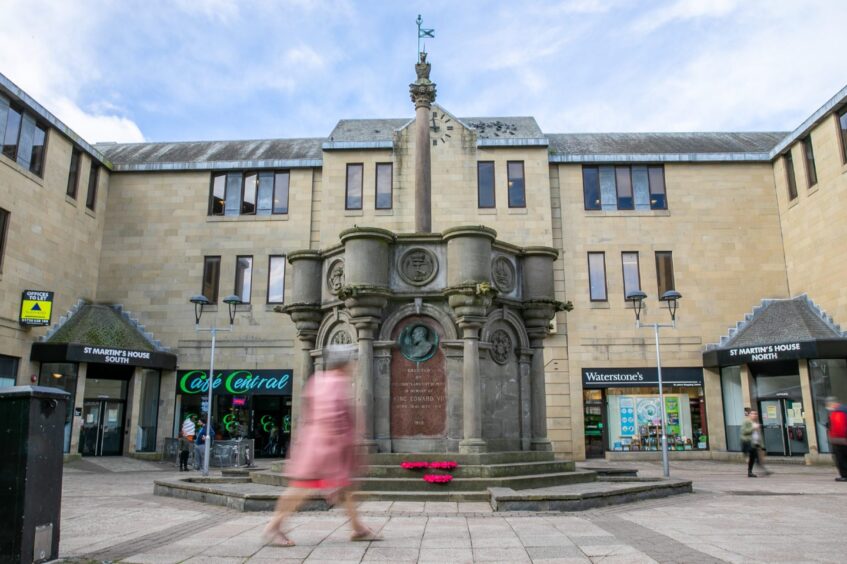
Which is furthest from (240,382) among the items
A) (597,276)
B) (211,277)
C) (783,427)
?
(783,427)

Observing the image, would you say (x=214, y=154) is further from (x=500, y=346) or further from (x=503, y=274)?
(x=500, y=346)

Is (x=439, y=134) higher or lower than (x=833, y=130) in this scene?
higher

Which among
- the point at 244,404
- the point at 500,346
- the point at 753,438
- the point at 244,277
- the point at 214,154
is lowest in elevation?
the point at 753,438

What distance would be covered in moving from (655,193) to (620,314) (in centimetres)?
588

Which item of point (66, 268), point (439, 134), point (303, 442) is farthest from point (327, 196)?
point (303, 442)

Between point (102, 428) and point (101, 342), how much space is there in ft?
12.4

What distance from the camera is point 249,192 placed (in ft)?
97.9

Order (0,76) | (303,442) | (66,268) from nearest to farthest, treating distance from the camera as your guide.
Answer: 1. (303,442)
2. (0,76)
3. (66,268)

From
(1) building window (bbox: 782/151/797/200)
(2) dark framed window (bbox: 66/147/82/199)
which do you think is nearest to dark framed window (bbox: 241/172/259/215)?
(2) dark framed window (bbox: 66/147/82/199)

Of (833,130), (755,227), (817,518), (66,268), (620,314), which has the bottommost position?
(817,518)

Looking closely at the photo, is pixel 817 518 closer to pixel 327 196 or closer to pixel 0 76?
pixel 327 196

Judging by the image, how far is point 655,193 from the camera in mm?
29078

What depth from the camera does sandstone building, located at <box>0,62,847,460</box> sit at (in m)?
25.6

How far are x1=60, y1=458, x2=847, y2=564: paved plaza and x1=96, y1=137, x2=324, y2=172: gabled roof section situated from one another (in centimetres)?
1978
